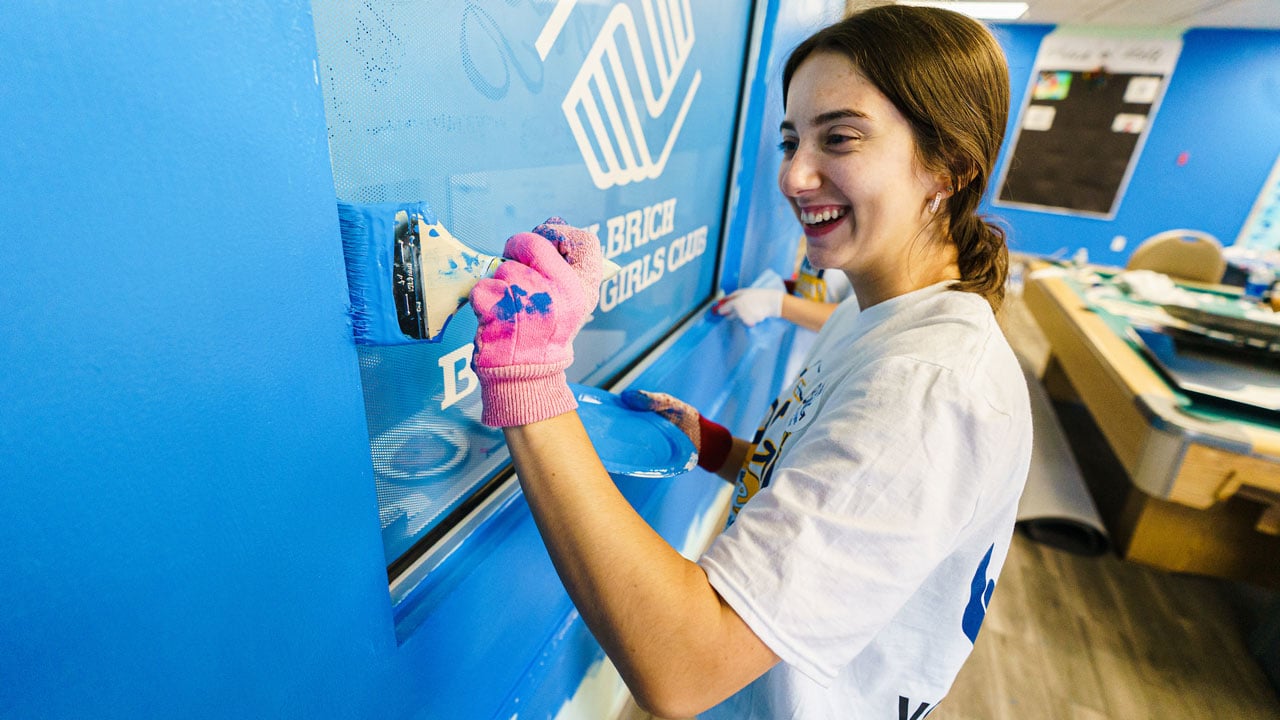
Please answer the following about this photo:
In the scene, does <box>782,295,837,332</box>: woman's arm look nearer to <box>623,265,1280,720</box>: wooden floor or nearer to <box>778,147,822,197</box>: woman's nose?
<box>778,147,822,197</box>: woman's nose

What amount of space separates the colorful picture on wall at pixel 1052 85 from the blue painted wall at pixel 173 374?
761cm

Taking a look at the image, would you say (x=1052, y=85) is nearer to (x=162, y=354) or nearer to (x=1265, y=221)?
(x=1265, y=221)

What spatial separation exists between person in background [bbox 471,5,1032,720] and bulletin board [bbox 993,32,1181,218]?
584 cm

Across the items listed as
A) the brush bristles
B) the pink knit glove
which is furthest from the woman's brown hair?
the brush bristles

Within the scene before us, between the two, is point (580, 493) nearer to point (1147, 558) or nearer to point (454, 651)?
point (454, 651)

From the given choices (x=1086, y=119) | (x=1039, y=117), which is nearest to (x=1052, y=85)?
(x=1039, y=117)

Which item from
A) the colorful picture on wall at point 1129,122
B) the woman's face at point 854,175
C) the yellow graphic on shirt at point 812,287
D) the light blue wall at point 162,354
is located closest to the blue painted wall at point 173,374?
the light blue wall at point 162,354

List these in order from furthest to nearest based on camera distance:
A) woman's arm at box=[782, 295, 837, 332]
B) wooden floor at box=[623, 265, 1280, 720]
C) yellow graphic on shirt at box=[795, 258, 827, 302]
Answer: yellow graphic on shirt at box=[795, 258, 827, 302] < woman's arm at box=[782, 295, 837, 332] < wooden floor at box=[623, 265, 1280, 720]

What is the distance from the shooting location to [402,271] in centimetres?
47

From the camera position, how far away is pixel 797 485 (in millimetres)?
528

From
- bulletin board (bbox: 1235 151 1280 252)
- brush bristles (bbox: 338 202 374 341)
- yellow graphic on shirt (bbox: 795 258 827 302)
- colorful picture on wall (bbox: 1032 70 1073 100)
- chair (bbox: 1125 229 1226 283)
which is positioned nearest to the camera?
brush bristles (bbox: 338 202 374 341)

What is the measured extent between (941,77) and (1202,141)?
7.24 m

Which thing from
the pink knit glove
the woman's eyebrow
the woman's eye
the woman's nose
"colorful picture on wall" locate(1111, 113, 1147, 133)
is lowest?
the pink knit glove

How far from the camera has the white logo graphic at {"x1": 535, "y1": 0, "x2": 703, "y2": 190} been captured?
33.9 inches
